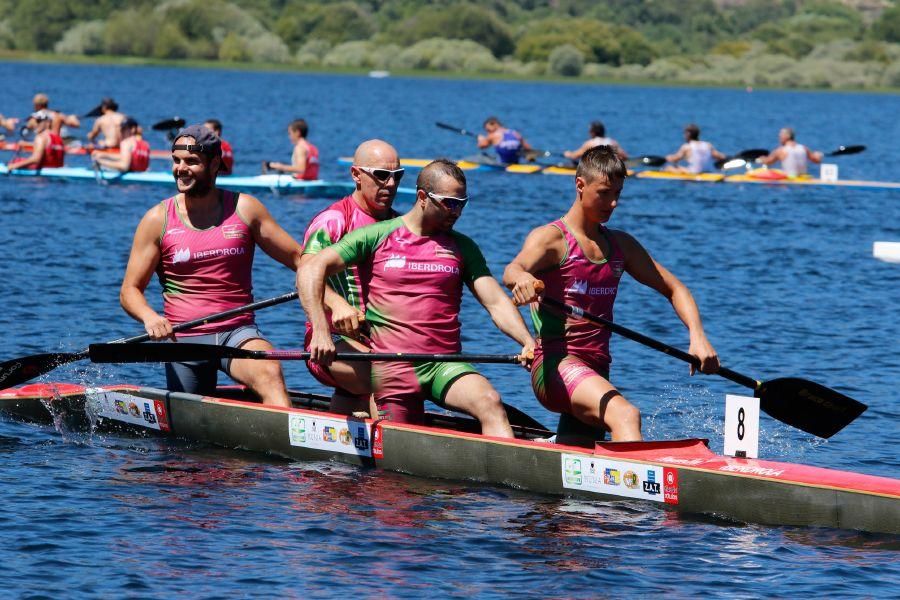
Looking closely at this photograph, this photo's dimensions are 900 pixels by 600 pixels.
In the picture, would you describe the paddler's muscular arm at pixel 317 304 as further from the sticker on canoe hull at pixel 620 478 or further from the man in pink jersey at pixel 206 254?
the sticker on canoe hull at pixel 620 478

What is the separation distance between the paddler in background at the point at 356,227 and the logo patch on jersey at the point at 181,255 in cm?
90

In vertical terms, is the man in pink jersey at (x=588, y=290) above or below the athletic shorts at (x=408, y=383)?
above

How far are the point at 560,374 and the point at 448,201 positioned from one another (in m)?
1.25

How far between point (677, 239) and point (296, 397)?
14467mm

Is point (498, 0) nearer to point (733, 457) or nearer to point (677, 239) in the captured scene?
point (677, 239)

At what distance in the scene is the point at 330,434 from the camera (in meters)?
10.4

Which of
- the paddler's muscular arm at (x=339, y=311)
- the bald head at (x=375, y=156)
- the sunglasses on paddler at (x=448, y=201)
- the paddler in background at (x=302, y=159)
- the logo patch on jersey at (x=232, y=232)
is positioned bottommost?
the paddler's muscular arm at (x=339, y=311)

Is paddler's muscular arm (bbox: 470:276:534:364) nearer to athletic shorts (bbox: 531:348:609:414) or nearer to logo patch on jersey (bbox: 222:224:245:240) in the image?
athletic shorts (bbox: 531:348:609:414)

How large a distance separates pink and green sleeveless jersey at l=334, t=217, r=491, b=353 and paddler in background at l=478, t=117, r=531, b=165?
985 inches

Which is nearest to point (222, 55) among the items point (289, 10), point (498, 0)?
point (289, 10)

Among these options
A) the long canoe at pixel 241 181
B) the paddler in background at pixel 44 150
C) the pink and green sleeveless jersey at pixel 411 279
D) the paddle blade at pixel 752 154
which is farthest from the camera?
the paddle blade at pixel 752 154

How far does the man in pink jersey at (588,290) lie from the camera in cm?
929

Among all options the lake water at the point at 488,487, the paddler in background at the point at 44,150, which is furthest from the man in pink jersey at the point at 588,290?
the paddler in background at the point at 44,150

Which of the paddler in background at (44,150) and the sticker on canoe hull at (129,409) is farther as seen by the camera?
the paddler in background at (44,150)
